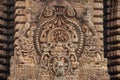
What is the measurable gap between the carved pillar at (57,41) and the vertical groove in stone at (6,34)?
1.12 metres

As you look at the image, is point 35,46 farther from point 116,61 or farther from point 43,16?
point 116,61

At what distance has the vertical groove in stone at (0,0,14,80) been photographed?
17.2m

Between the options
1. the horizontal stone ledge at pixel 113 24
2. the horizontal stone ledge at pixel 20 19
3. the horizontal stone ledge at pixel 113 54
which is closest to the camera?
the horizontal stone ledge at pixel 20 19

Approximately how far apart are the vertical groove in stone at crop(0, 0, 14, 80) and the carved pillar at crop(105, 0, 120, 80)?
4.04 meters

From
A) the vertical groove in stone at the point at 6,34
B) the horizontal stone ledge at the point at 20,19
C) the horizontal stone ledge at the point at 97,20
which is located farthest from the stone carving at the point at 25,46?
the horizontal stone ledge at the point at 97,20

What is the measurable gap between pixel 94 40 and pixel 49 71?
215 cm

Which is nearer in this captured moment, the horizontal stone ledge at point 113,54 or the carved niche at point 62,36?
the carved niche at point 62,36

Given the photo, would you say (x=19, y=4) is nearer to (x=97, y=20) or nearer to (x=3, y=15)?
(x=3, y=15)

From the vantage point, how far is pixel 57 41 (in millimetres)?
16344

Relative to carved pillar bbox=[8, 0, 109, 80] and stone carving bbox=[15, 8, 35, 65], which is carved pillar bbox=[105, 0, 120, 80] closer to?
carved pillar bbox=[8, 0, 109, 80]

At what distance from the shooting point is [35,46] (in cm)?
1620

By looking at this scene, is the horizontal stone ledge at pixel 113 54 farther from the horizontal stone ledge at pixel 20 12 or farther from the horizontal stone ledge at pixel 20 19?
the horizontal stone ledge at pixel 20 12

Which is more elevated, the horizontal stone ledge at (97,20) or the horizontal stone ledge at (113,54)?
the horizontal stone ledge at (97,20)

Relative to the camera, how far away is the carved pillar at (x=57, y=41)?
15.9 m
